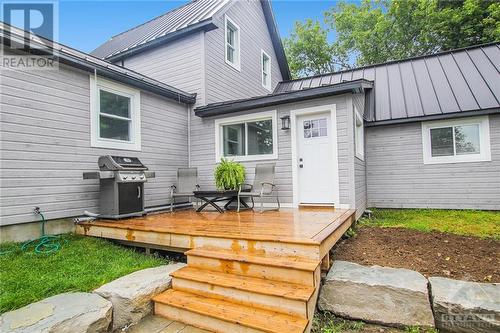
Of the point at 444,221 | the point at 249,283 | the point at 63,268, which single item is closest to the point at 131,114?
the point at 63,268

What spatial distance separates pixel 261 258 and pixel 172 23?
8.41 meters

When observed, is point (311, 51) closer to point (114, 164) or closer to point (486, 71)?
point (486, 71)

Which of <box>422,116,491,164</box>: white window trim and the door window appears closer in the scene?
the door window

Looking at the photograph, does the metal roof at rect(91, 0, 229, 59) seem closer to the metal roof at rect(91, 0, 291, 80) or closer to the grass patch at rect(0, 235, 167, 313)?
the metal roof at rect(91, 0, 291, 80)

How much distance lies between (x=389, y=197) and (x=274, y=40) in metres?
7.79

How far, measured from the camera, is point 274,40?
11.2 meters

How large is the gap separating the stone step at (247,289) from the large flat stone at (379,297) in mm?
496

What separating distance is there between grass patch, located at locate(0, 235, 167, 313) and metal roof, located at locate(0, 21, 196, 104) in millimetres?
2961

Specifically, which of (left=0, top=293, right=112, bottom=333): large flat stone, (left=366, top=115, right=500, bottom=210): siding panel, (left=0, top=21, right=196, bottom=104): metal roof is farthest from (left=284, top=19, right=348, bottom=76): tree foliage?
(left=0, top=293, right=112, bottom=333): large flat stone

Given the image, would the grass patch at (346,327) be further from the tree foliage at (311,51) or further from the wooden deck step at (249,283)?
the tree foliage at (311,51)

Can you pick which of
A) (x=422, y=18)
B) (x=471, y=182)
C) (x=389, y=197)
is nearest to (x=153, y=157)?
(x=389, y=197)

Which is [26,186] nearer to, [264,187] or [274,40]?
[264,187]

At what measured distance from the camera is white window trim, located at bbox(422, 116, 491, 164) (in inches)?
256

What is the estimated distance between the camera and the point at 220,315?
7.45 feet
